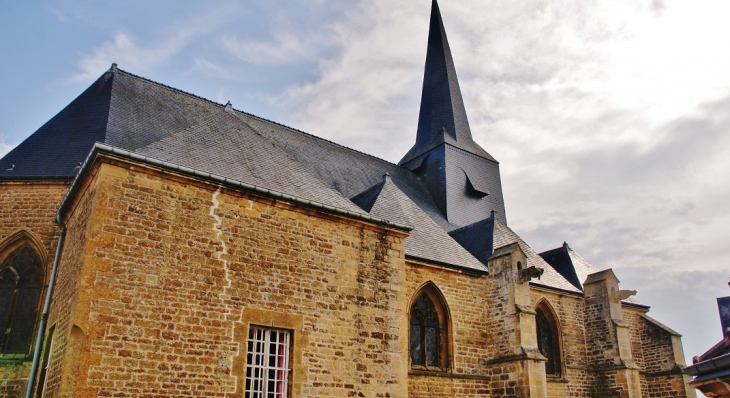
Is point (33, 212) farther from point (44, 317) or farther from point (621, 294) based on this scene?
point (621, 294)

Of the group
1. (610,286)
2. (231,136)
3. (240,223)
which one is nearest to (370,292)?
(240,223)

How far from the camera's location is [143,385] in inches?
277

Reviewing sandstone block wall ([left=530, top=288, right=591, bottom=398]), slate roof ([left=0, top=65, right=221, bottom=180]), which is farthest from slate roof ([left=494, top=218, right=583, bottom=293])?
slate roof ([left=0, top=65, right=221, bottom=180])

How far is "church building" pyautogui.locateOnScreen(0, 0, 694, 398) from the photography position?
24.3 feet

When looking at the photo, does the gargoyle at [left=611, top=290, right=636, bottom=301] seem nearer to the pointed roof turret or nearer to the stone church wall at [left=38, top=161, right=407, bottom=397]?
the pointed roof turret

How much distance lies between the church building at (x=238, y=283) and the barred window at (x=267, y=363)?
0.07 feet

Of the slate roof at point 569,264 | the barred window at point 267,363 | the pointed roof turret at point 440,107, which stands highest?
the pointed roof turret at point 440,107

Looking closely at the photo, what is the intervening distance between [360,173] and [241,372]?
932cm

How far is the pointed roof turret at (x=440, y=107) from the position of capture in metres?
20.5

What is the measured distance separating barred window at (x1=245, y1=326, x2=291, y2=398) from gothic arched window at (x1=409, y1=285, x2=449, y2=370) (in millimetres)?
4056

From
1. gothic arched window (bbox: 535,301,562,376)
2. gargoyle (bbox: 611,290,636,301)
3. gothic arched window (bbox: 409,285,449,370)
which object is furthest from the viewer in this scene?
gargoyle (bbox: 611,290,636,301)

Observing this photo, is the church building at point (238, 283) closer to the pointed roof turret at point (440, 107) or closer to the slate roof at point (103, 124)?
the slate roof at point (103, 124)

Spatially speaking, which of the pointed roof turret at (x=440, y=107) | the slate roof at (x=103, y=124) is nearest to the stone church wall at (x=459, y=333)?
the slate roof at (x=103, y=124)

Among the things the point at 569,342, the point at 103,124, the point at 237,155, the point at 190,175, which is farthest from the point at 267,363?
the point at 569,342
